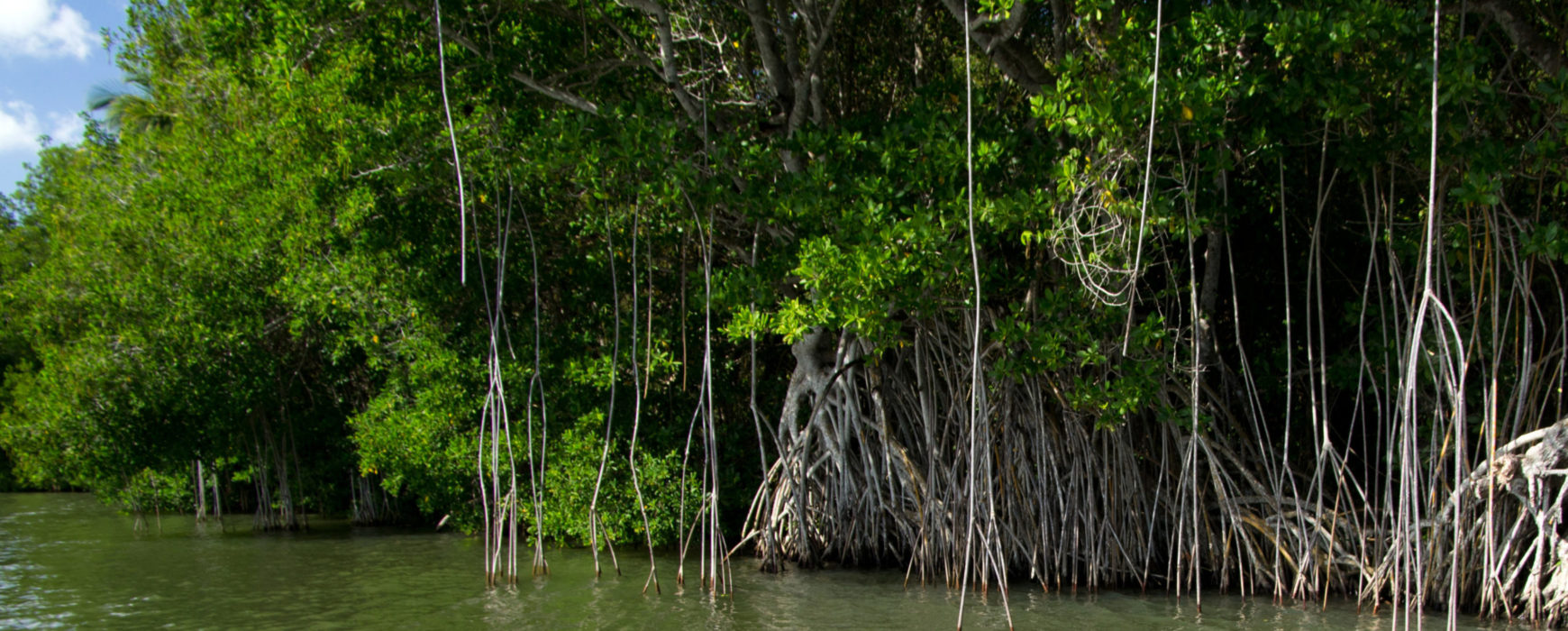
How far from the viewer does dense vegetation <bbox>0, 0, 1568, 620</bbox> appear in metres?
6.04

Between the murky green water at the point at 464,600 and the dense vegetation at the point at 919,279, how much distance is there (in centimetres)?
41

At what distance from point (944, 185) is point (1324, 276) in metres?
3.38

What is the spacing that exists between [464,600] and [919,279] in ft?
12.4

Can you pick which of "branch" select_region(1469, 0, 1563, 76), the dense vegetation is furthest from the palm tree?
"branch" select_region(1469, 0, 1563, 76)

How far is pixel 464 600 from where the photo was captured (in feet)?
24.9

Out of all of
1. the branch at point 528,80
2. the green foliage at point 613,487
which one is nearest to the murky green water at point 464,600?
the green foliage at point 613,487

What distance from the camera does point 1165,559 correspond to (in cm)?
776

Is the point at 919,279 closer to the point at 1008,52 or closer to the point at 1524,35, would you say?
the point at 1008,52

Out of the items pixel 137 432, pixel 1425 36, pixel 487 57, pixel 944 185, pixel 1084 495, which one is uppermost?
pixel 487 57

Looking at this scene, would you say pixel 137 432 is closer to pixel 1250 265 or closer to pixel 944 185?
pixel 944 185

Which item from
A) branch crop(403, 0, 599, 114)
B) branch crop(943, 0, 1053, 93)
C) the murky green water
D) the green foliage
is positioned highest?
branch crop(403, 0, 599, 114)

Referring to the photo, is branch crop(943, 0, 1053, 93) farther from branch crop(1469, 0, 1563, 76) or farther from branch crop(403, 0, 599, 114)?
branch crop(403, 0, 599, 114)

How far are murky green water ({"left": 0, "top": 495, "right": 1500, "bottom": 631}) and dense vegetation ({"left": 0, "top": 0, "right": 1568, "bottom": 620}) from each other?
0.41 metres

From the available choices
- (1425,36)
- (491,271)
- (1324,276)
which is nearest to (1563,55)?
(1425,36)
